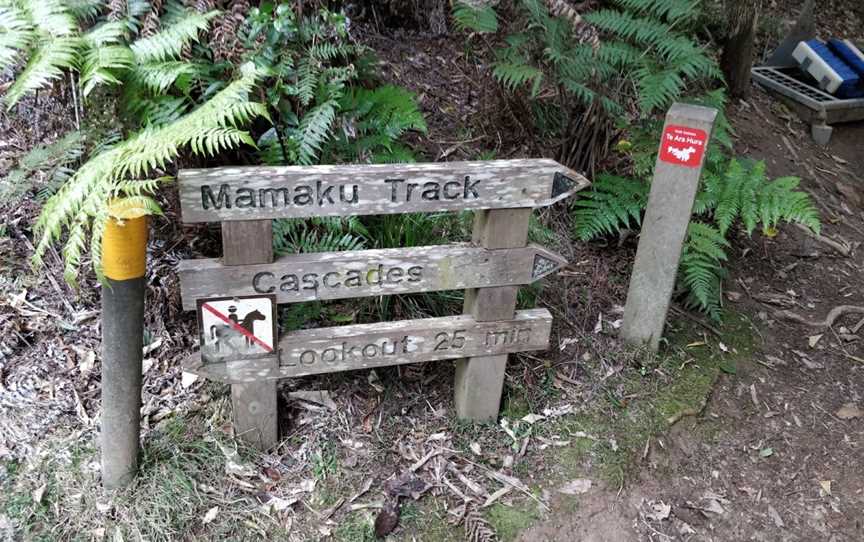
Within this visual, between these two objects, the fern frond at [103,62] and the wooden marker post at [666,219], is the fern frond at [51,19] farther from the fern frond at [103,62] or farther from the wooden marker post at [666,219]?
the wooden marker post at [666,219]

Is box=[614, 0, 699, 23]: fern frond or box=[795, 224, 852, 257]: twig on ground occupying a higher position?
box=[614, 0, 699, 23]: fern frond

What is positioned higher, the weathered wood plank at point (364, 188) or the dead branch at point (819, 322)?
the weathered wood plank at point (364, 188)

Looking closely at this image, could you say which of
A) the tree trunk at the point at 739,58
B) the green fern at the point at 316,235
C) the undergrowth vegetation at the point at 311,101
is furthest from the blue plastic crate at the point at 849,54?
the green fern at the point at 316,235

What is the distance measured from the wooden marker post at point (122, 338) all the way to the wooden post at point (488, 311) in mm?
1305

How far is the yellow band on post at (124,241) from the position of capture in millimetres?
2441

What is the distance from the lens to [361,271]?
293 cm

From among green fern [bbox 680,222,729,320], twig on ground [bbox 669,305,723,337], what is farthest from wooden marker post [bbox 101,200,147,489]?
twig on ground [bbox 669,305,723,337]

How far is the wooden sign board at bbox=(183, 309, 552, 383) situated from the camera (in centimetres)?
302

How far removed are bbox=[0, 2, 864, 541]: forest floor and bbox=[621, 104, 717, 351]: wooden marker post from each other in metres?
0.19

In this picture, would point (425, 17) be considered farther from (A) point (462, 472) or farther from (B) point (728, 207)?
(A) point (462, 472)

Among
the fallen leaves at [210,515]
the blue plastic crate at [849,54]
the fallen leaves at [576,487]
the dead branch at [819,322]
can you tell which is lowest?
the fallen leaves at [576,487]

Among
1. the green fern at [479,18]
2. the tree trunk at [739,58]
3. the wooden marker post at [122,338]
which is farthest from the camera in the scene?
the tree trunk at [739,58]

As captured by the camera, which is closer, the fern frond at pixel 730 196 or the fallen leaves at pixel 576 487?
the fallen leaves at pixel 576 487

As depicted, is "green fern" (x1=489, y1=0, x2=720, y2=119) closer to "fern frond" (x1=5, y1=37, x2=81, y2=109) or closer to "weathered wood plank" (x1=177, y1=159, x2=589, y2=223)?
"weathered wood plank" (x1=177, y1=159, x2=589, y2=223)
